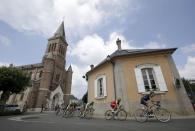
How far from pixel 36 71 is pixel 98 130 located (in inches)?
1860

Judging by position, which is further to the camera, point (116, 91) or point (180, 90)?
point (116, 91)

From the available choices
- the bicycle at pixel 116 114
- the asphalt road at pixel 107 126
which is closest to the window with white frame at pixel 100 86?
the bicycle at pixel 116 114

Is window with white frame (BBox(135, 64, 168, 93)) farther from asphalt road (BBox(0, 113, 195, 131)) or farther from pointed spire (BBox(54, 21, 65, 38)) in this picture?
pointed spire (BBox(54, 21, 65, 38))

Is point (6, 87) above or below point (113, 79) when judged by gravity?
above

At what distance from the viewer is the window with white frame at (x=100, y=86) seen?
1320cm

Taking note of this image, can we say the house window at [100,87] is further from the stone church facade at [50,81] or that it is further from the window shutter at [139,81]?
the stone church facade at [50,81]

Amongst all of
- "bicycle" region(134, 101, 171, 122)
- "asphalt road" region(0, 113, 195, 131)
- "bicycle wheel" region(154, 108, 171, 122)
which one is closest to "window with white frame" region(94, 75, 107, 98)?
"bicycle" region(134, 101, 171, 122)

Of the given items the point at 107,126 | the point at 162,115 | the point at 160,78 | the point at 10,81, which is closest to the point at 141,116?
the point at 162,115

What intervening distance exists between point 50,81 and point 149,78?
36.7m

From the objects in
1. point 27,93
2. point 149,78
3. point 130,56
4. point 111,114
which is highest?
point 27,93

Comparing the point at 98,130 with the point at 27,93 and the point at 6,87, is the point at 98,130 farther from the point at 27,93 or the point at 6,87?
the point at 27,93

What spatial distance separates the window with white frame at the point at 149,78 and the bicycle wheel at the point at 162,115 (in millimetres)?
3492

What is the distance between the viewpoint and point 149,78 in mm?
11211

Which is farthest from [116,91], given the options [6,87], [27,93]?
[27,93]
